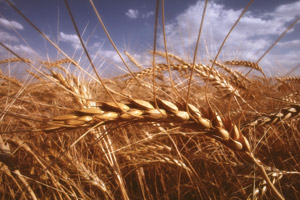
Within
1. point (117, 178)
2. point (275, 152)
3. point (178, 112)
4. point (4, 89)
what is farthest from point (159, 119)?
point (4, 89)

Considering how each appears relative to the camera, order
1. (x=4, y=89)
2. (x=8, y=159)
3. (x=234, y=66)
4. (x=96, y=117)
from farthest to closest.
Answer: (x=4, y=89) → (x=234, y=66) → (x=8, y=159) → (x=96, y=117)

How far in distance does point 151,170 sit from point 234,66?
1.38m

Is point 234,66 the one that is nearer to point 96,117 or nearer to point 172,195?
point 172,195

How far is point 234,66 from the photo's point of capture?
1.73m

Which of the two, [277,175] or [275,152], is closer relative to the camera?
[277,175]

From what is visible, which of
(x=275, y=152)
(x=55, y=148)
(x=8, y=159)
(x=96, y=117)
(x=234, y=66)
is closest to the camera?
(x=96, y=117)

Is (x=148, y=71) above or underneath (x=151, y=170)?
above

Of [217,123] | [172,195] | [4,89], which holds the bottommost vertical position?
[172,195]

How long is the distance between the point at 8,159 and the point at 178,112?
1.01 metres

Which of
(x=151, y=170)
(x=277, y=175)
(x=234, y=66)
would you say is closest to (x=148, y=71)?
(x=151, y=170)

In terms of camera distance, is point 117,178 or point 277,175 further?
point 117,178

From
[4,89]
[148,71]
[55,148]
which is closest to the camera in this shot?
[55,148]

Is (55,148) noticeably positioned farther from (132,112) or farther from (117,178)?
(132,112)

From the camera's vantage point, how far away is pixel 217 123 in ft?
1.76
